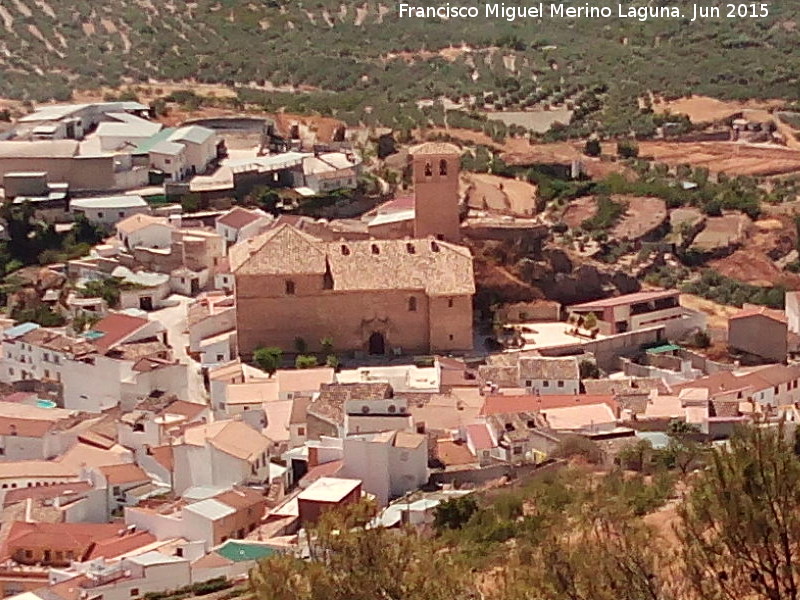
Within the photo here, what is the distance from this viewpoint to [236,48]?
67.0 meters

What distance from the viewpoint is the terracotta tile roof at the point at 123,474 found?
24.6 m

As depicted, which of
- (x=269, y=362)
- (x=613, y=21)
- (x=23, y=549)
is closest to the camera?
(x=23, y=549)

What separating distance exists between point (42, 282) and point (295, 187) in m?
8.02

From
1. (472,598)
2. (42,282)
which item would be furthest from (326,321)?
(472,598)

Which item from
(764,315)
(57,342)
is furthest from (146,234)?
(764,315)

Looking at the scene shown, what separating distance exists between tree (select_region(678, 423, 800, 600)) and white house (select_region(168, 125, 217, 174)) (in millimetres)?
32059

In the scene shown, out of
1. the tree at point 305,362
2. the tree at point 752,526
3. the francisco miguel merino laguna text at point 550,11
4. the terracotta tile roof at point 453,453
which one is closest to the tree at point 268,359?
the tree at point 305,362

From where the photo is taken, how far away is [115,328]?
30.2 m

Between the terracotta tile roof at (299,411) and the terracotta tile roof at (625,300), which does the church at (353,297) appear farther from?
the terracotta tile roof at (299,411)

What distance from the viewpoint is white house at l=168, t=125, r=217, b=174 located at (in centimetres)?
4147

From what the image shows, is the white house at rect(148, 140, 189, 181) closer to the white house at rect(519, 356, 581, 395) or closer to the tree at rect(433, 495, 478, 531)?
the white house at rect(519, 356, 581, 395)

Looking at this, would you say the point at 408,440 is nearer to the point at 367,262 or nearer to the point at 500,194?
the point at 367,262

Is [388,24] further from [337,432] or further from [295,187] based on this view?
[337,432]

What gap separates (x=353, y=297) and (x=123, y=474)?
6.59 metres
